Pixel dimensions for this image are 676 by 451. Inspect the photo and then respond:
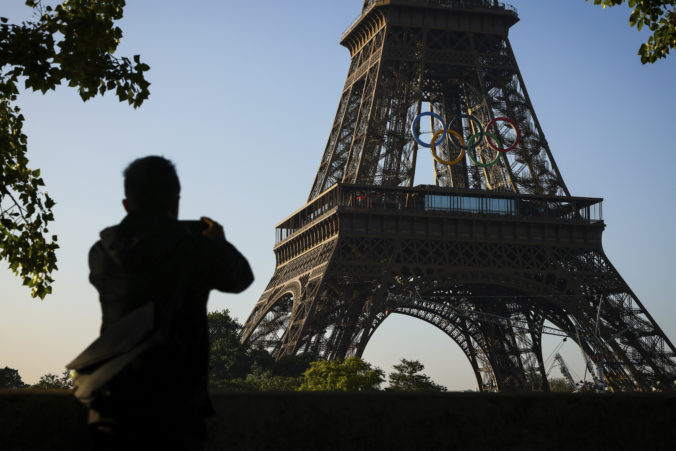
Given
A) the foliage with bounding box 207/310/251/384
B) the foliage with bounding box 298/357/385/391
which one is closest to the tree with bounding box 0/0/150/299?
the foliage with bounding box 298/357/385/391

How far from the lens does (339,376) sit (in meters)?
42.6

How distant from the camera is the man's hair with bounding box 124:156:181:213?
429 cm

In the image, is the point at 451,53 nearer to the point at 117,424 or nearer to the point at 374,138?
the point at 374,138

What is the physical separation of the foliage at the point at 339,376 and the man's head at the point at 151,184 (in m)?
37.2

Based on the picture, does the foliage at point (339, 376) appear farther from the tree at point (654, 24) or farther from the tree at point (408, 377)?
the tree at point (654, 24)

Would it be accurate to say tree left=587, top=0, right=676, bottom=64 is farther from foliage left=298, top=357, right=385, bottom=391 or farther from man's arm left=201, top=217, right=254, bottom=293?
foliage left=298, top=357, right=385, bottom=391

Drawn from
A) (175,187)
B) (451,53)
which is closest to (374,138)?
(451,53)

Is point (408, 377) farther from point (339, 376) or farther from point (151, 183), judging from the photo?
point (151, 183)

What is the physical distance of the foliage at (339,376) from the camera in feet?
136

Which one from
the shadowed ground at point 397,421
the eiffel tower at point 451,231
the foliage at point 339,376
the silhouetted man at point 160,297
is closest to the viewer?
the silhouetted man at point 160,297

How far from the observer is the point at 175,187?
4.36m

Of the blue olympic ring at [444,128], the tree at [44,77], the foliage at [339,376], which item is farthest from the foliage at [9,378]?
the tree at [44,77]

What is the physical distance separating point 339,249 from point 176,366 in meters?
41.8

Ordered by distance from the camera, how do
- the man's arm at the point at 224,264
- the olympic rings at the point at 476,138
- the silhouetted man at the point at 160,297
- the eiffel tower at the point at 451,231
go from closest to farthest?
the silhouetted man at the point at 160,297
the man's arm at the point at 224,264
the eiffel tower at the point at 451,231
the olympic rings at the point at 476,138
